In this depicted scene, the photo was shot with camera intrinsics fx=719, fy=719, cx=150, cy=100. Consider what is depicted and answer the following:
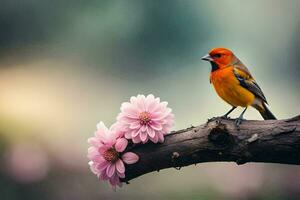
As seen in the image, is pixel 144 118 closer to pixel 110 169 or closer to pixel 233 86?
pixel 110 169

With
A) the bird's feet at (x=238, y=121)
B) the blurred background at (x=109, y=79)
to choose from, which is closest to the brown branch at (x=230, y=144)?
the bird's feet at (x=238, y=121)

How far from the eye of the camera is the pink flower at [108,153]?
1.14m

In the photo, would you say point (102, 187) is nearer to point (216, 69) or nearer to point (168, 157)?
point (216, 69)

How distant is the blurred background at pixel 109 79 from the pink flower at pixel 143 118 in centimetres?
129

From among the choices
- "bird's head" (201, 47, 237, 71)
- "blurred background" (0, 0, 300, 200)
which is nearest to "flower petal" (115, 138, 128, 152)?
"bird's head" (201, 47, 237, 71)

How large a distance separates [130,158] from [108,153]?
0.13 ft

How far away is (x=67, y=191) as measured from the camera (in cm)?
257

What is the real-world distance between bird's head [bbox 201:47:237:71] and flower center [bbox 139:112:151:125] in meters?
0.26

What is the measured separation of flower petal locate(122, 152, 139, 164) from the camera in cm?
112

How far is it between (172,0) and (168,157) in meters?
1.88

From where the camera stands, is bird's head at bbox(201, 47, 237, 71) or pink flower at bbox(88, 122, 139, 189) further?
bird's head at bbox(201, 47, 237, 71)

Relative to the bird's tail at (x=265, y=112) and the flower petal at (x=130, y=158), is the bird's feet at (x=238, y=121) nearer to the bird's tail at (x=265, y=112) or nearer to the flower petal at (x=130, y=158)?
the flower petal at (x=130, y=158)

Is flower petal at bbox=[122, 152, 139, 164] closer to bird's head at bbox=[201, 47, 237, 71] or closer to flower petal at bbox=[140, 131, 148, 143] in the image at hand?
flower petal at bbox=[140, 131, 148, 143]

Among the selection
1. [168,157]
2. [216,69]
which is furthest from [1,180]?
[168,157]
